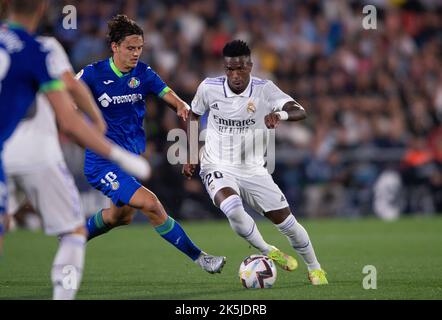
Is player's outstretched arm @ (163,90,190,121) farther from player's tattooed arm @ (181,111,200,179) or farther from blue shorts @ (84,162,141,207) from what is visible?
blue shorts @ (84,162,141,207)

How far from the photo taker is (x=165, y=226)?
9.12 meters

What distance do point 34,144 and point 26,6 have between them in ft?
3.11

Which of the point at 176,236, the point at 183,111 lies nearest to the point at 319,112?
the point at 183,111

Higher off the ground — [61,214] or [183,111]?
[183,111]

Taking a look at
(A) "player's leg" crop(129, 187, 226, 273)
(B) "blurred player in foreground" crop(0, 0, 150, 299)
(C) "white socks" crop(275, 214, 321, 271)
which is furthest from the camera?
(A) "player's leg" crop(129, 187, 226, 273)

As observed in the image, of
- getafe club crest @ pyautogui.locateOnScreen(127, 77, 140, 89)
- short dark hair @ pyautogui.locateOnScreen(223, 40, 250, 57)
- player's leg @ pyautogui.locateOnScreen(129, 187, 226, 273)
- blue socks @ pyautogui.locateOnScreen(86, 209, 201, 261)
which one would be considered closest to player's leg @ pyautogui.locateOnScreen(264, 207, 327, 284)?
player's leg @ pyautogui.locateOnScreen(129, 187, 226, 273)

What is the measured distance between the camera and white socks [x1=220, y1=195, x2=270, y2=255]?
8.70m

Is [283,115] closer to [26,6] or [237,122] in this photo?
[237,122]

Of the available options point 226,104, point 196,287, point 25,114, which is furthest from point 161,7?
point 25,114

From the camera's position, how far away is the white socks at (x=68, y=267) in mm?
6078

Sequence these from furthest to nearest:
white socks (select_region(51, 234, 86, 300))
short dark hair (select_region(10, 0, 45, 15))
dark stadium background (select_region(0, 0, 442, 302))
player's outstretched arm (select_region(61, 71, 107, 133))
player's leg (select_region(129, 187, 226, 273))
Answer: dark stadium background (select_region(0, 0, 442, 302)) → player's leg (select_region(129, 187, 226, 273)) → white socks (select_region(51, 234, 86, 300)) → player's outstretched arm (select_region(61, 71, 107, 133)) → short dark hair (select_region(10, 0, 45, 15))

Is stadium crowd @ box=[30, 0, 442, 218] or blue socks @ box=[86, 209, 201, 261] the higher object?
stadium crowd @ box=[30, 0, 442, 218]

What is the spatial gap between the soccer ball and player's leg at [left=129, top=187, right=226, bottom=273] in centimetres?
69

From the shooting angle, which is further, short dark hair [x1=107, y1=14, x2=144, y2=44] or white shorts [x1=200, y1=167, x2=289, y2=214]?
short dark hair [x1=107, y1=14, x2=144, y2=44]
